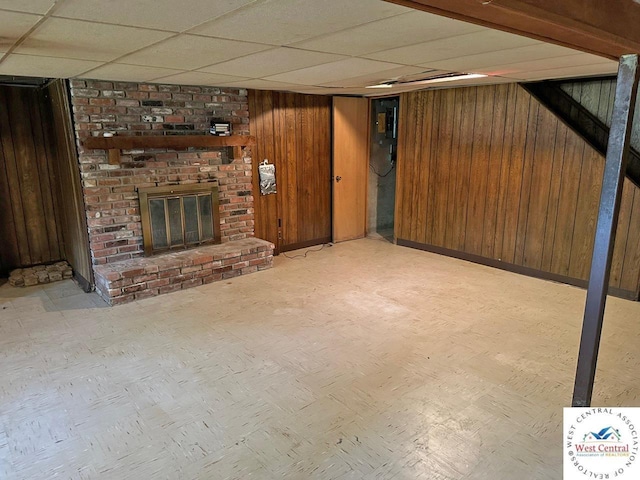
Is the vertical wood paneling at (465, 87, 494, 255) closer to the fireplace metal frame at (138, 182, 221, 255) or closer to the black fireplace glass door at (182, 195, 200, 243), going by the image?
the fireplace metal frame at (138, 182, 221, 255)

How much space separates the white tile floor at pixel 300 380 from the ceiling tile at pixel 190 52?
201 cm

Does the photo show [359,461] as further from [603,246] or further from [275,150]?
[275,150]

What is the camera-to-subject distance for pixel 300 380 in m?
2.77

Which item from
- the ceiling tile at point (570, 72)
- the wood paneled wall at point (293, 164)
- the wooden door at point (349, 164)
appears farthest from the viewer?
the wooden door at point (349, 164)

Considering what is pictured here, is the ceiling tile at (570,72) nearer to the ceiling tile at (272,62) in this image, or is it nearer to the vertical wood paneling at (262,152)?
the ceiling tile at (272,62)

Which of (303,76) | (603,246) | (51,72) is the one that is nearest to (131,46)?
(51,72)

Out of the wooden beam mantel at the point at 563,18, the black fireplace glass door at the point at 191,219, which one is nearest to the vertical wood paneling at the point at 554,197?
the wooden beam mantel at the point at 563,18

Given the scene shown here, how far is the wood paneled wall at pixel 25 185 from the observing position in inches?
176

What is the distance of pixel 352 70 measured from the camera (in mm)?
3461

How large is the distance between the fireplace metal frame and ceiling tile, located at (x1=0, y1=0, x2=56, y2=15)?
8.73ft

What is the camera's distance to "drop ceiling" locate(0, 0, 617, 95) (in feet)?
5.96

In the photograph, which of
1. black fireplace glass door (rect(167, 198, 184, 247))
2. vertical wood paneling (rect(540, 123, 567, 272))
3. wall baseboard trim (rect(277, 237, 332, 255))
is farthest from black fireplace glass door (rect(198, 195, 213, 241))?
vertical wood paneling (rect(540, 123, 567, 272))

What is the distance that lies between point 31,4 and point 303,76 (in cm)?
237

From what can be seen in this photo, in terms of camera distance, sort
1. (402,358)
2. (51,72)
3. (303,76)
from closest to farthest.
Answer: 1. (402,358)
2. (51,72)
3. (303,76)
